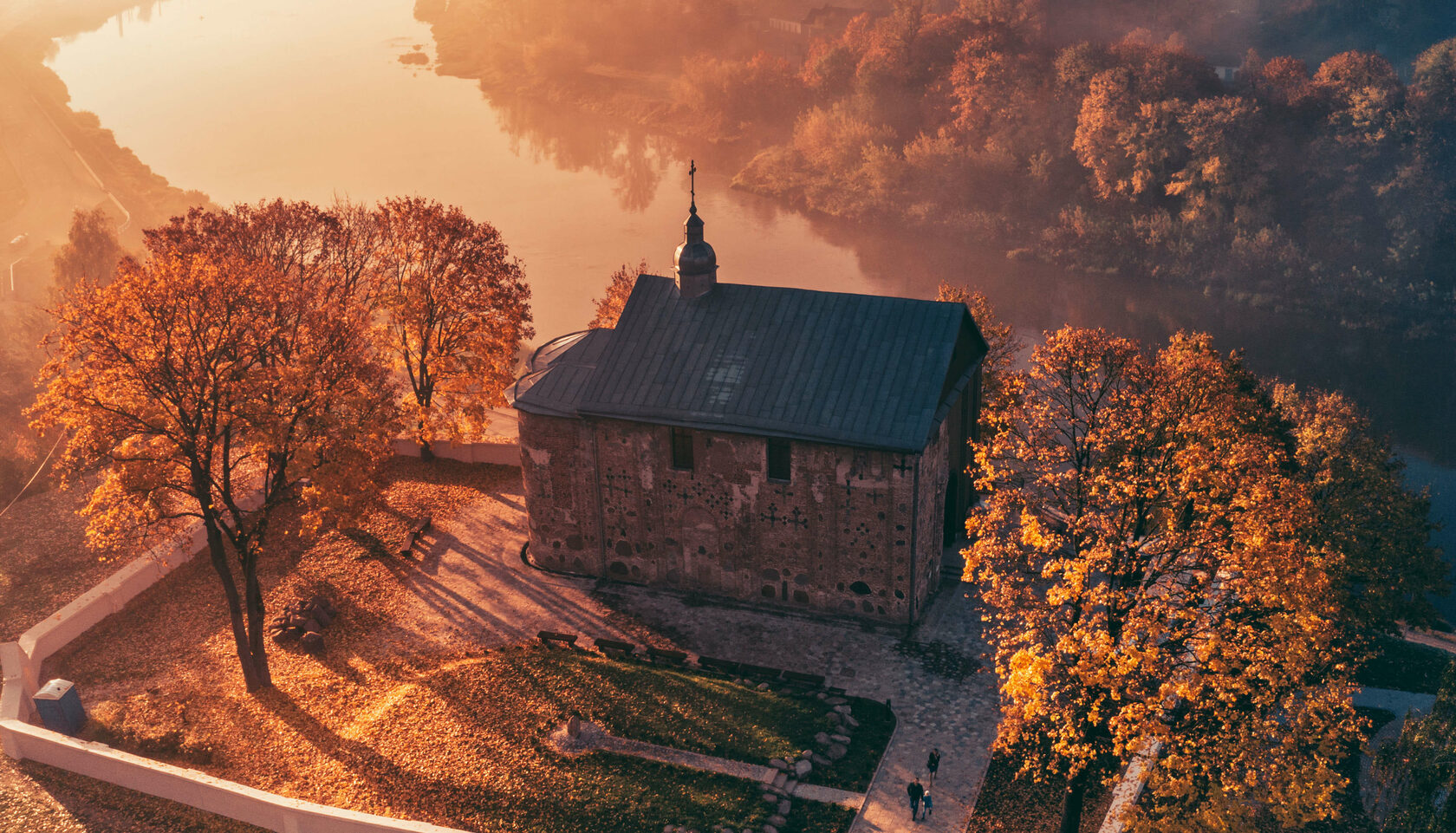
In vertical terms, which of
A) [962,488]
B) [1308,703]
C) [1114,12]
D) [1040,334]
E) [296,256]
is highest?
[1114,12]

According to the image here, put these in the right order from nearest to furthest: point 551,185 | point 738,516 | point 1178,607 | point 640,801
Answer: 1. point 1178,607
2. point 640,801
3. point 738,516
4. point 551,185

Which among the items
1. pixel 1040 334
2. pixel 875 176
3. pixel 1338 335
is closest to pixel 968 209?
pixel 875 176

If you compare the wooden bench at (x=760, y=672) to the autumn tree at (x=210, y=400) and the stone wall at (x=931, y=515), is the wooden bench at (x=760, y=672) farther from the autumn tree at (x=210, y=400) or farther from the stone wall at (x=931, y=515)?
the autumn tree at (x=210, y=400)

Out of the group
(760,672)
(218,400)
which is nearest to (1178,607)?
(760,672)

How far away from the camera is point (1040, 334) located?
8162 centimetres

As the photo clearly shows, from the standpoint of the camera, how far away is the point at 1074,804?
27656 mm

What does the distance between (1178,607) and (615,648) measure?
1745 centimetres

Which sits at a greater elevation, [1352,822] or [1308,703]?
[1308,703]

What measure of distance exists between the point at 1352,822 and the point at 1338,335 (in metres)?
57.6

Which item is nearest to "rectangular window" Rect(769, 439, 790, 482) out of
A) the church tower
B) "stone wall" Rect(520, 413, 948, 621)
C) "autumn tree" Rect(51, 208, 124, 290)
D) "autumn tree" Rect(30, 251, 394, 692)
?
"stone wall" Rect(520, 413, 948, 621)

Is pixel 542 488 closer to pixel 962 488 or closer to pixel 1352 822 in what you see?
pixel 962 488

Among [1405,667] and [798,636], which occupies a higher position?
[798,636]

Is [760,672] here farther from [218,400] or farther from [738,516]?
[218,400]

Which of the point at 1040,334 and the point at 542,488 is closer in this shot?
the point at 542,488
